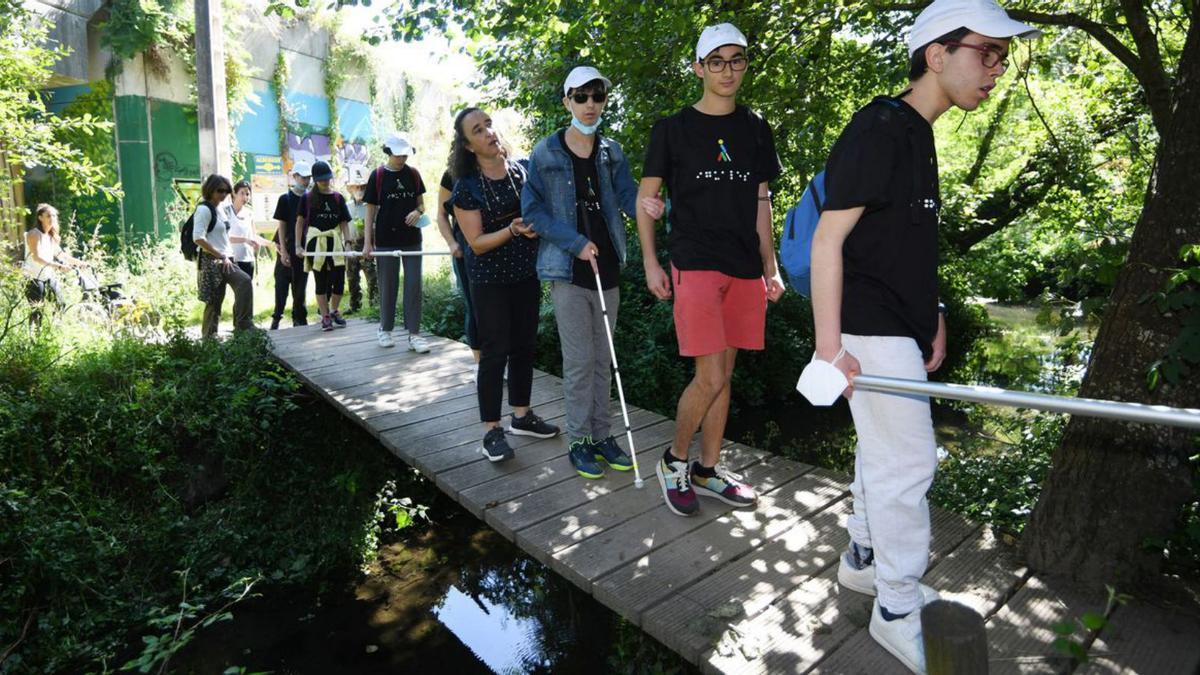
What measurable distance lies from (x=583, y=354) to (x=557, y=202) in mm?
788

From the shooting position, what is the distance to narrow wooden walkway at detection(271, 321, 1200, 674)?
2.46m

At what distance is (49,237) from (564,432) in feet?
22.6

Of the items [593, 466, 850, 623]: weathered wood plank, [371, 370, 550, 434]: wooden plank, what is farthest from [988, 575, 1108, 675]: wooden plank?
[371, 370, 550, 434]: wooden plank

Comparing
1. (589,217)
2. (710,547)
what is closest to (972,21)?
(589,217)

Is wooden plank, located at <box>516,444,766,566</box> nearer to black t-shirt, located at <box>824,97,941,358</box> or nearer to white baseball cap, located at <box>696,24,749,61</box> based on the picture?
black t-shirt, located at <box>824,97,941,358</box>

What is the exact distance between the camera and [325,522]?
5.67 m

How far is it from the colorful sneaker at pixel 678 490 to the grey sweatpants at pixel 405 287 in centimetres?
381

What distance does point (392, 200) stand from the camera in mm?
6645

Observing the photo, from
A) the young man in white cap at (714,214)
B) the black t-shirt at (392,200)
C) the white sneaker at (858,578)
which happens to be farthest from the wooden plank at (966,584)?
the black t-shirt at (392,200)

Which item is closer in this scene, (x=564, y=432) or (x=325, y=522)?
(x=564, y=432)

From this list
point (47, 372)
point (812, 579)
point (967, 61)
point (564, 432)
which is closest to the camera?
point (967, 61)

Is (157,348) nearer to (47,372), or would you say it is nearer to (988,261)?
(47,372)

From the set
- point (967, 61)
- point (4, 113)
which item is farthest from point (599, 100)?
point (4, 113)

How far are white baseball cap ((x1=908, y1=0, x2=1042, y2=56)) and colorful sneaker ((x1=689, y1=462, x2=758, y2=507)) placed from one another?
7.08ft
